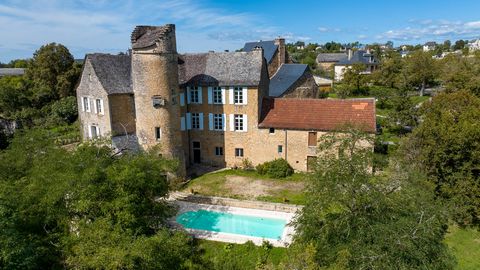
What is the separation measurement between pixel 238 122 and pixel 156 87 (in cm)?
793

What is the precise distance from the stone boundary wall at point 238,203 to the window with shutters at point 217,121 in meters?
7.46

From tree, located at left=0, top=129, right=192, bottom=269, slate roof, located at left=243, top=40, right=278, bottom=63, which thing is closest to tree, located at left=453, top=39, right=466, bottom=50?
slate roof, located at left=243, top=40, right=278, bottom=63

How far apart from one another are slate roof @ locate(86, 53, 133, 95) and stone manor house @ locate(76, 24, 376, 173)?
83 mm

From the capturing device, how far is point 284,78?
40.9 metres

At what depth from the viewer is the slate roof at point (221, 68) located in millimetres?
29703

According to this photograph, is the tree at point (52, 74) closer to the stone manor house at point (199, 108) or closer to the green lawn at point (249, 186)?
the stone manor house at point (199, 108)

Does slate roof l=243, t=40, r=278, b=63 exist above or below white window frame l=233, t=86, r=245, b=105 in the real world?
above

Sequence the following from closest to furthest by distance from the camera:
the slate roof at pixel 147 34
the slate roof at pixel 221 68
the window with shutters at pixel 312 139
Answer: the slate roof at pixel 147 34 < the window with shutters at pixel 312 139 < the slate roof at pixel 221 68

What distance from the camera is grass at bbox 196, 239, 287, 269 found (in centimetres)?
1808

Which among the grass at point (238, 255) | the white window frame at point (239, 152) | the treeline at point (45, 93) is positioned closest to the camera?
the grass at point (238, 255)

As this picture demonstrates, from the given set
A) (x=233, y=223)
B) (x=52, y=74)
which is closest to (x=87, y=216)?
(x=233, y=223)

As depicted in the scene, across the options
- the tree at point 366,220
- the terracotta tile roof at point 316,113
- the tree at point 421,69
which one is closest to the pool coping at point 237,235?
the tree at point 366,220

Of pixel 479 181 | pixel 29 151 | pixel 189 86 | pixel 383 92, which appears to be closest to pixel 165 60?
pixel 189 86

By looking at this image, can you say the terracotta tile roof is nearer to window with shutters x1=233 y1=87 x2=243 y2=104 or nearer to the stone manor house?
the stone manor house
